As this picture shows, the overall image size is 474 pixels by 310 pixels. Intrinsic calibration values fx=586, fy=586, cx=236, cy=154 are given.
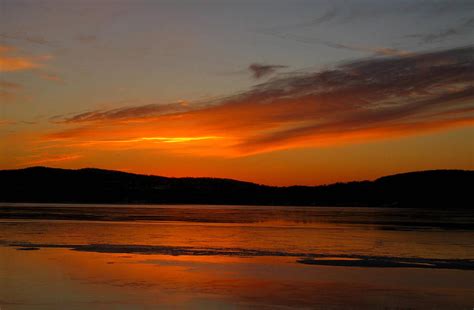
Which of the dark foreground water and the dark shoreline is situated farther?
the dark shoreline

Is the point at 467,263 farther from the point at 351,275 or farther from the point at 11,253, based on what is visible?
the point at 11,253

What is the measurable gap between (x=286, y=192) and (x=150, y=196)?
151 feet

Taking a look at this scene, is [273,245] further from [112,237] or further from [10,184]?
[10,184]

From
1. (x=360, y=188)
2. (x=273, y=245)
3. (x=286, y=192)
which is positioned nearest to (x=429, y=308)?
(x=273, y=245)

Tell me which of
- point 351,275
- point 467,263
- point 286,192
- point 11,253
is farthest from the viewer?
point 286,192

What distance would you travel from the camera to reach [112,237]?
31.3 m

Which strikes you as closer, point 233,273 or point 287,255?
point 233,273

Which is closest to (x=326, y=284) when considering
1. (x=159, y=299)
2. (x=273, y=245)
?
(x=159, y=299)

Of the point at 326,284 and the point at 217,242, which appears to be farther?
the point at 217,242

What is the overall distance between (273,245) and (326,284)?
1073cm

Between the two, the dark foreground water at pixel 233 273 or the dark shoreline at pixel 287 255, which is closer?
the dark foreground water at pixel 233 273

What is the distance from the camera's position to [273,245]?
2733 cm

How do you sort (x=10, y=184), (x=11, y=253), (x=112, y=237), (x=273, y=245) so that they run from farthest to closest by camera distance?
(x=10, y=184)
(x=112, y=237)
(x=273, y=245)
(x=11, y=253)

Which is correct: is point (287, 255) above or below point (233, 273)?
above
